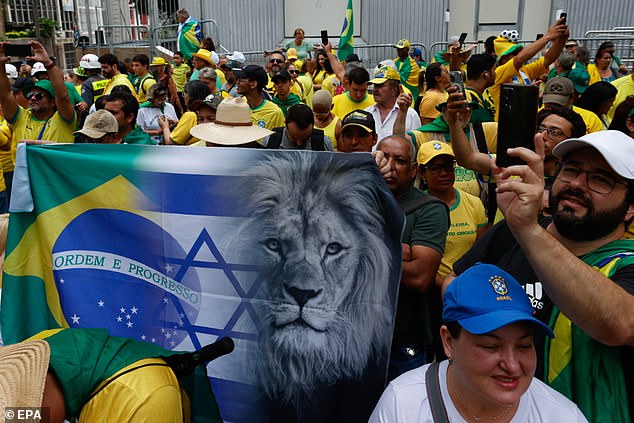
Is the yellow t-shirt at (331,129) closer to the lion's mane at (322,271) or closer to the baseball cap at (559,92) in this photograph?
the baseball cap at (559,92)

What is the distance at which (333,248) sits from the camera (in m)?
2.89

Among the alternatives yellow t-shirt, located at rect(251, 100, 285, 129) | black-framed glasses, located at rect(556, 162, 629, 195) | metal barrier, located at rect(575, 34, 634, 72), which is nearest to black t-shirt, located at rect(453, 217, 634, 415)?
black-framed glasses, located at rect(556, 162, 629, 195)

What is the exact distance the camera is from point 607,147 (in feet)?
7.13

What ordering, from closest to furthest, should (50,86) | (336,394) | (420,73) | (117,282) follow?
(336,394) → (117,282) → (50,86) → (420,73)

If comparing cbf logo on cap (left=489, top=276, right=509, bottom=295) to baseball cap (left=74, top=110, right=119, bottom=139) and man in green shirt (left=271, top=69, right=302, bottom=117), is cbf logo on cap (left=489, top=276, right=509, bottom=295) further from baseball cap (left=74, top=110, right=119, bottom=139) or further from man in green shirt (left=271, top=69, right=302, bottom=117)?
man in green shirt (left=271, top=69, right=302, bottom=117)

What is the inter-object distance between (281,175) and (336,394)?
106cm

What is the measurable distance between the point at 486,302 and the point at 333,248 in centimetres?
95

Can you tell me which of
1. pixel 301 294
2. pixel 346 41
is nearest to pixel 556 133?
pixel 301 294

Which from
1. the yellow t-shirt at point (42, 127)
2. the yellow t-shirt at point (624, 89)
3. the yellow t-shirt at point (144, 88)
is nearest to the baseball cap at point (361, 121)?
the yellow t-shirt at point (42, 127)

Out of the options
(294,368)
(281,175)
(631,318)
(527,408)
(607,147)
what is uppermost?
(607,147)

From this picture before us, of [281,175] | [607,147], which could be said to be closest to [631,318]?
[607,147]

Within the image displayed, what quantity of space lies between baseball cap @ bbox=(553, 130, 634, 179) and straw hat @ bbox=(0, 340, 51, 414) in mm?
2045

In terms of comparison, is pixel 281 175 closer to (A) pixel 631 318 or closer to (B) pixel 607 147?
(B) pixel 607 147

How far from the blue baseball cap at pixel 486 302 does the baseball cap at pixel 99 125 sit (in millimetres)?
3384
